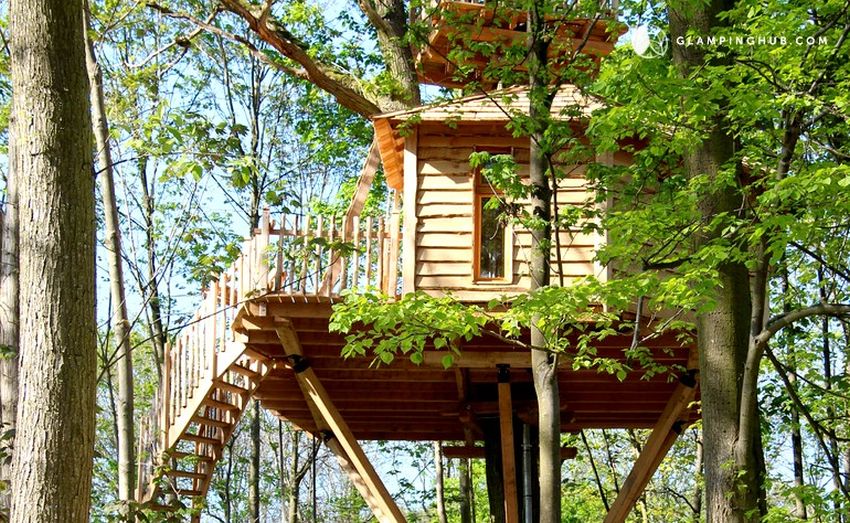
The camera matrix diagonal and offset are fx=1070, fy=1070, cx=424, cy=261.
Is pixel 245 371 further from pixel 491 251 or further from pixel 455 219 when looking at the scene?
pixel 491 251

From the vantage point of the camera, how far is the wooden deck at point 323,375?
1189 cm

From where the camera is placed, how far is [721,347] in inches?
365

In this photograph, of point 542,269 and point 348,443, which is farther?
point 348,443

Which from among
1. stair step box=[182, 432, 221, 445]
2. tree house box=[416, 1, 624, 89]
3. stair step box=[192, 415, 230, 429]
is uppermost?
tree house box=[416, 1, 624, 89]

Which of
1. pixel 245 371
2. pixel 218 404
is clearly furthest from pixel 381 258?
pixel 218 404

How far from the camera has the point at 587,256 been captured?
12.3m

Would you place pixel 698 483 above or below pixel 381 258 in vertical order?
below

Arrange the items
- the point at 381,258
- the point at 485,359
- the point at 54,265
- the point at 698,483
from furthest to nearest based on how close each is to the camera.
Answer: the point at 698,483
the point at 485,359
the point at 381,258
the point at 54,265

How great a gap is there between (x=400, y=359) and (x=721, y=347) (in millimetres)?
5033

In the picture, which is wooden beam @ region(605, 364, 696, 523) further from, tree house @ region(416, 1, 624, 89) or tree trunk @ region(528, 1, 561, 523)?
tree house @ region(416, 1, 624, 89)

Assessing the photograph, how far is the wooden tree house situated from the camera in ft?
39.3

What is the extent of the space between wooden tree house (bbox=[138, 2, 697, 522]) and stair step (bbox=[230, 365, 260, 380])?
43 mm

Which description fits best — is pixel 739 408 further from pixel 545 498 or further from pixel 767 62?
pixel 767 62

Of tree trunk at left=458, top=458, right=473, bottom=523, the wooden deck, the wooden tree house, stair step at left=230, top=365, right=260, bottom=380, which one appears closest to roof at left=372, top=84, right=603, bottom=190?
the wooden tree house
